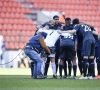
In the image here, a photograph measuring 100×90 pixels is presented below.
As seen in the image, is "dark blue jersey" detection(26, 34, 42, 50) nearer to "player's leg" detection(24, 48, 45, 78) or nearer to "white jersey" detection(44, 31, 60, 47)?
"player's leg" detection(24, 48, 45, 78)

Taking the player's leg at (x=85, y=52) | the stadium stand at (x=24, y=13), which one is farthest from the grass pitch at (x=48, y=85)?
the stadium stand at (x=24, y=13)

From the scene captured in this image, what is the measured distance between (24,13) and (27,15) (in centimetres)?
26

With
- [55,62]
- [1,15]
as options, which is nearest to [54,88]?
[55,62]

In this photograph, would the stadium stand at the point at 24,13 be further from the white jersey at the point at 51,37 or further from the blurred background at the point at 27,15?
the white jersey at the point at 51,37

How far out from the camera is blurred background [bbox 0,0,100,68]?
95.1ft

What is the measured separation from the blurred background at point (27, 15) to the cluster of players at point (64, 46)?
15190 millimetres

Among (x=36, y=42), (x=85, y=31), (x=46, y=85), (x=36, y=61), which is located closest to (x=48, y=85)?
(x=46, y=85)

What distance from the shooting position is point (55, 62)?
41.9 ft

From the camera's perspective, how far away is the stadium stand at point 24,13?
2952 cm

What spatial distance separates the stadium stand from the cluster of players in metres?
16.4

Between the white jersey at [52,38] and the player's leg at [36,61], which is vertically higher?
the white jersey at [52,38]

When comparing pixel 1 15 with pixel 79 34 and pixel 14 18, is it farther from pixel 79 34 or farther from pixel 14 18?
pixel 79 34

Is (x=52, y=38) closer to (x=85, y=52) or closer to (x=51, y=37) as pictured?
(x=51, y=37)

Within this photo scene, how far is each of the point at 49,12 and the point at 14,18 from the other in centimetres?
254
